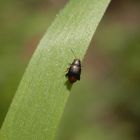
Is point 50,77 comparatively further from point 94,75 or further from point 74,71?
point 94,75

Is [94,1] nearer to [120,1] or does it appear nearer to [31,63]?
[31,63]

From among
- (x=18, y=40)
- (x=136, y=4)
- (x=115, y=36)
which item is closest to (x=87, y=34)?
(x=18, y=40)

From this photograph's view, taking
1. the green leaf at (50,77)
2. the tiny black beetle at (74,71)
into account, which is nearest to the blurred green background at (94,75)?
the tiny black beetle at (74,71)

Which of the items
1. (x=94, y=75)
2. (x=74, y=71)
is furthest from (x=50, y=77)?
(x=94, y=75)

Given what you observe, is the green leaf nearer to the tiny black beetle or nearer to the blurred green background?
the tiny black beetle

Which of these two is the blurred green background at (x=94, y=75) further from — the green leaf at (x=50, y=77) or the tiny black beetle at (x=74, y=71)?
the green leaf at (x=50, y=77)

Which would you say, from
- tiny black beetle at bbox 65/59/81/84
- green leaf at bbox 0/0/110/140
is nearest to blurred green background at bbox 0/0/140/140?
tiny black beetle at bbox 65/59/81/84

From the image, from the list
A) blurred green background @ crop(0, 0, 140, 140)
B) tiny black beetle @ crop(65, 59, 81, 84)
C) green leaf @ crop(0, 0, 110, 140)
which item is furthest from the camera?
blurred green background @ crop(0, 0, 140, 140)
